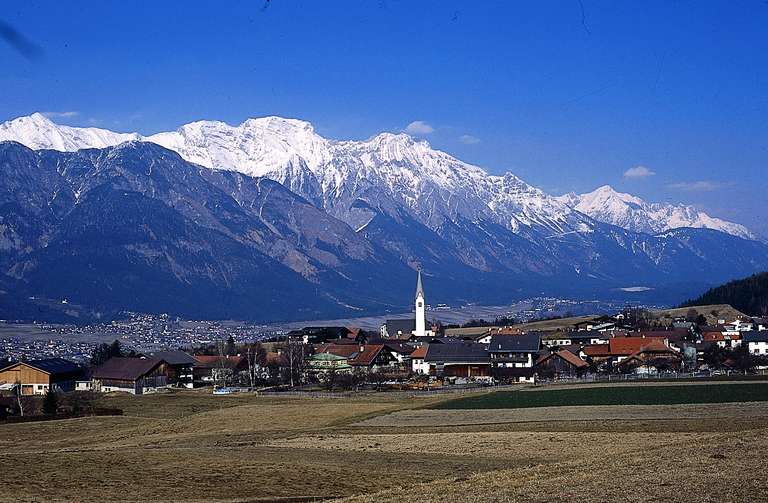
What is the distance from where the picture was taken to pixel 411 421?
49.6m

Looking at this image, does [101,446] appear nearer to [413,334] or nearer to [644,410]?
[644,410]

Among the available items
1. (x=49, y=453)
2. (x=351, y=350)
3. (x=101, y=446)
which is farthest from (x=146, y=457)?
(x=351, y=350)

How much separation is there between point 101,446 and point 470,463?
18.3m

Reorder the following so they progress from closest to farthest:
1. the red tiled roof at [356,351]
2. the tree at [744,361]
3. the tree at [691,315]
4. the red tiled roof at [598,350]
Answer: the tree at [744,361]
the red tiled roof at [598,350]
the red tiled roof at [356,351]
the tree at [691,315]

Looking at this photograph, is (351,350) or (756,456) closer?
(756,456)

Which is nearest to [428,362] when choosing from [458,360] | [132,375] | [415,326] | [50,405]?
[458,360]

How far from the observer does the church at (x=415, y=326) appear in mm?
144875

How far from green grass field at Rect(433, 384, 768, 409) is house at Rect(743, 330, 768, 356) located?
4334cm

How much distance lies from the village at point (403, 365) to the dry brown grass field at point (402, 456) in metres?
23.9

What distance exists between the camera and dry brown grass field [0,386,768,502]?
2384 cm

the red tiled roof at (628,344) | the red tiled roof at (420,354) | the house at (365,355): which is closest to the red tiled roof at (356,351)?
the house at (365,355)

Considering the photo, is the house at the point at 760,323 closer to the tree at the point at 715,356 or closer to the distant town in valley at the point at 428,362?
the distant town in valley at the point at 428,362

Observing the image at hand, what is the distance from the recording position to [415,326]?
151250 millimetres

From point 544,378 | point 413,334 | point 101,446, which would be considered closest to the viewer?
point 101,446
